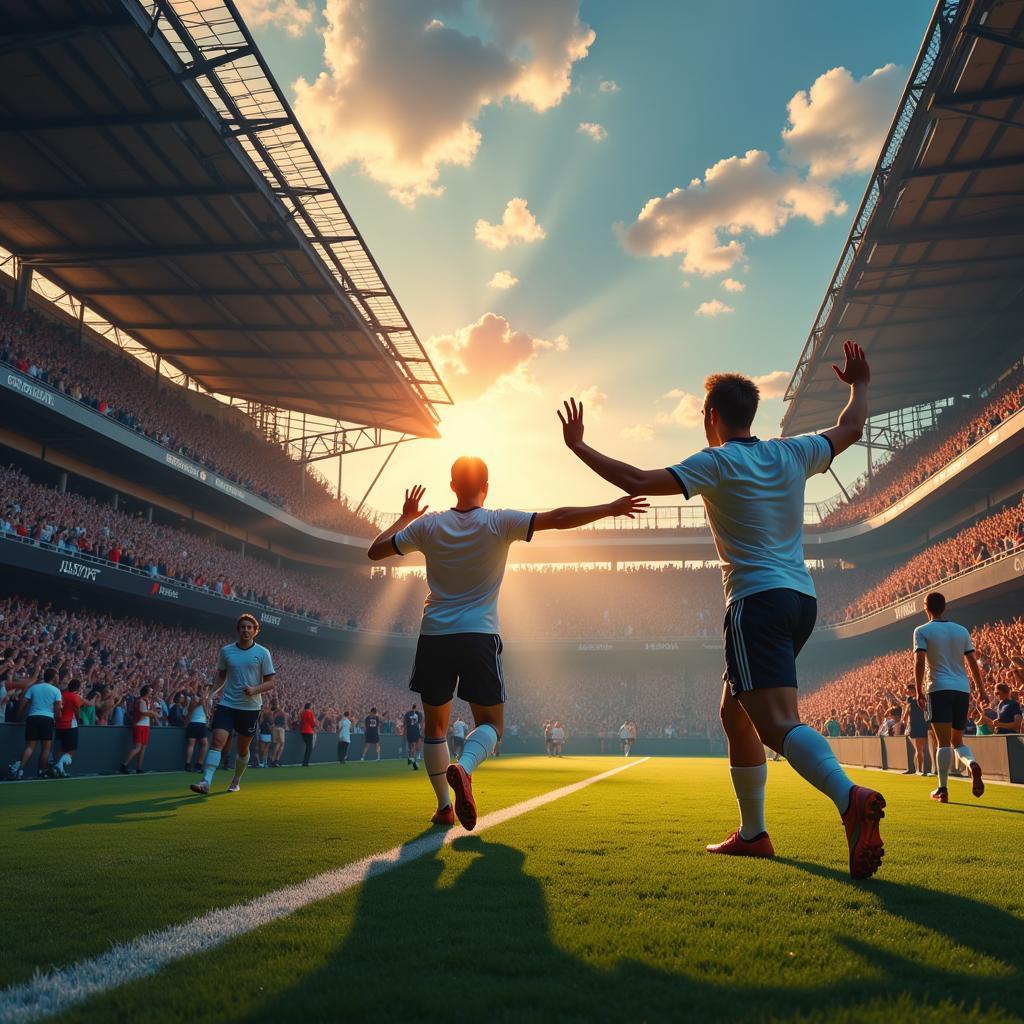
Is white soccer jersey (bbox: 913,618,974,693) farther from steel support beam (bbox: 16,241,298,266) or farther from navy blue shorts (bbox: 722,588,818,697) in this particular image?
steel support beam (bbox: 16,241,298,266)

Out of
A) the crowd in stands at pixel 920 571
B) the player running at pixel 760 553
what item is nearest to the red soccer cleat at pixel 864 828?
the player running at pixel 760 553

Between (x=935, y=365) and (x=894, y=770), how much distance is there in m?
23.8

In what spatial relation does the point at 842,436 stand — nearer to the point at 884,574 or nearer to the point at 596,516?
the point at 596,516

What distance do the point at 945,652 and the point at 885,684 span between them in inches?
1026

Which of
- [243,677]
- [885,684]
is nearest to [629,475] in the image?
[243,677]

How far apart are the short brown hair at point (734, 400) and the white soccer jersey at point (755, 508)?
0.14 m

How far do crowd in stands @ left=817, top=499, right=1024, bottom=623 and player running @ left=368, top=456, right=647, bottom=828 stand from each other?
24.9 metres

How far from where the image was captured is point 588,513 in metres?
5.14

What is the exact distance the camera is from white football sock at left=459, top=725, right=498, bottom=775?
5.18 metres

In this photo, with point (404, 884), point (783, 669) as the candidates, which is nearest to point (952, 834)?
point (783, 669)

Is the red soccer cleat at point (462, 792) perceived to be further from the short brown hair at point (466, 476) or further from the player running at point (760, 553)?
the short brown hair at point (466, 476)

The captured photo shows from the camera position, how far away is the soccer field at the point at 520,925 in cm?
231

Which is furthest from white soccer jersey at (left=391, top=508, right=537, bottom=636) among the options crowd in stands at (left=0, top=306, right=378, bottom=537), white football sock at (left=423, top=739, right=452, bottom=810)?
crowd in stands at (left=0, top=306, right=378, bottom=537)

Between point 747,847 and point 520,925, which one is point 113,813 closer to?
point 747,847
